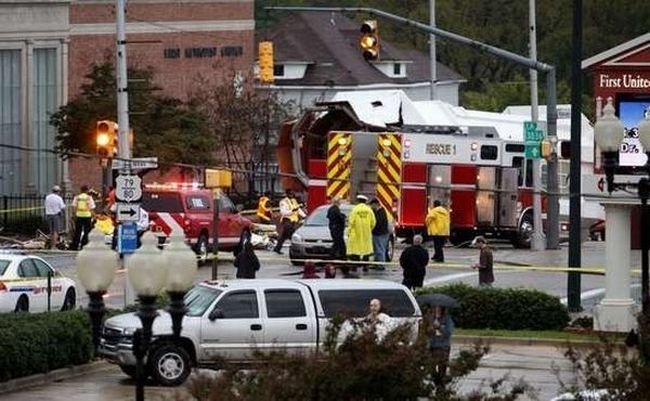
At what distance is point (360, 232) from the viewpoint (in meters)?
39.1

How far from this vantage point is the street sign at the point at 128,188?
33344mm

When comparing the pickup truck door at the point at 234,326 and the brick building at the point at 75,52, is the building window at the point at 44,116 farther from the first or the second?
the pickup truck door at the point at 234,326

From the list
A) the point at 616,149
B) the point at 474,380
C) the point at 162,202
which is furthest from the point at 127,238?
the point at 162,202

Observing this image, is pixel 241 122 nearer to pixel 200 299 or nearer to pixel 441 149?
pixel 441 149

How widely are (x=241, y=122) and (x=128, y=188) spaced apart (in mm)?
40430

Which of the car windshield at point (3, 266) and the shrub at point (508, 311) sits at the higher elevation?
the car windshield at point (3, 266)

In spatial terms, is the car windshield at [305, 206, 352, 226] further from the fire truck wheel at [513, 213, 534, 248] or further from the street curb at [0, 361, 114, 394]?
the street curb at [0, 361, 114, 394]

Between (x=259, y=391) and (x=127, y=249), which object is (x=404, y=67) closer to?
(x=127, y=249)

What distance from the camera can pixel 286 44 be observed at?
97.4m

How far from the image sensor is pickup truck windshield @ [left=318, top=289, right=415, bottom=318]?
27.7 meters

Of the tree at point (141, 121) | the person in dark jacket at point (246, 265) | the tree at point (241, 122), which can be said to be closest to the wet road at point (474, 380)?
the person in dark jacket at point (246, 265)

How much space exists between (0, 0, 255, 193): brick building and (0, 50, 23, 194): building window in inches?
1.3

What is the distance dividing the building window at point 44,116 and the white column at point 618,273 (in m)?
35.7

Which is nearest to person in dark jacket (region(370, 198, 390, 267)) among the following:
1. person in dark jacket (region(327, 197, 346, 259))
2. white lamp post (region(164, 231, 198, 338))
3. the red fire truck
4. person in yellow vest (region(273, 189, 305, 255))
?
person in dark jacket (region(327, 197, 346, 259))
